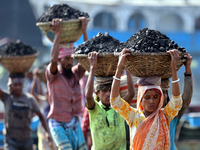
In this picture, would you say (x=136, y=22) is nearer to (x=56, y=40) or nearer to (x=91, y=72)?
(x=56, y=40)

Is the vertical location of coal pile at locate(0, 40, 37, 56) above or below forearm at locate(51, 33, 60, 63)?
below

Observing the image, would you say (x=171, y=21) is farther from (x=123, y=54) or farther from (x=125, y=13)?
(x=123, y=54)

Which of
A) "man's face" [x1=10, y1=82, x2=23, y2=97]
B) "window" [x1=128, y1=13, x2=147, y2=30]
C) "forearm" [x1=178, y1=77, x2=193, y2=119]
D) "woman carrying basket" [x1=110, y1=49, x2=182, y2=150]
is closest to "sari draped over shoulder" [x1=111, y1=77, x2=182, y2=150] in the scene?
"woman carrying basket" [x1=110, y1=49, x2=182, y2=150]

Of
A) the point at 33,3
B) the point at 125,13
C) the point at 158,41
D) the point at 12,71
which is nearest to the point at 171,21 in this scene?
the point at 125,13

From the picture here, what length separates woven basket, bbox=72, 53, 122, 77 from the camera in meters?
4.24

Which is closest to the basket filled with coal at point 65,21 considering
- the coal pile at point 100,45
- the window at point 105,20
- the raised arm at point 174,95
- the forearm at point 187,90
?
the coal pile at point 100,45

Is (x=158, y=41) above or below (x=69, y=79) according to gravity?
above

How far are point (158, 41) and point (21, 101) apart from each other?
153 inches

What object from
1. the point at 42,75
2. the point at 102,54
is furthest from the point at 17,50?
the point at 102,54

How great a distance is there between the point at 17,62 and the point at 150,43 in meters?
3.89

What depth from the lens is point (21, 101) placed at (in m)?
6.85

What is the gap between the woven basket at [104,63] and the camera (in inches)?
167

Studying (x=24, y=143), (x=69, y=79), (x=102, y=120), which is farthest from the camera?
(x=24, y=143)

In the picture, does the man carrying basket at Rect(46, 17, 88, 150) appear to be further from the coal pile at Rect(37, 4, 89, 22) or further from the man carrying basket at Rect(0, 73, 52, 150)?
the man carrying basket at Rect(0, 73, 52, 150)
